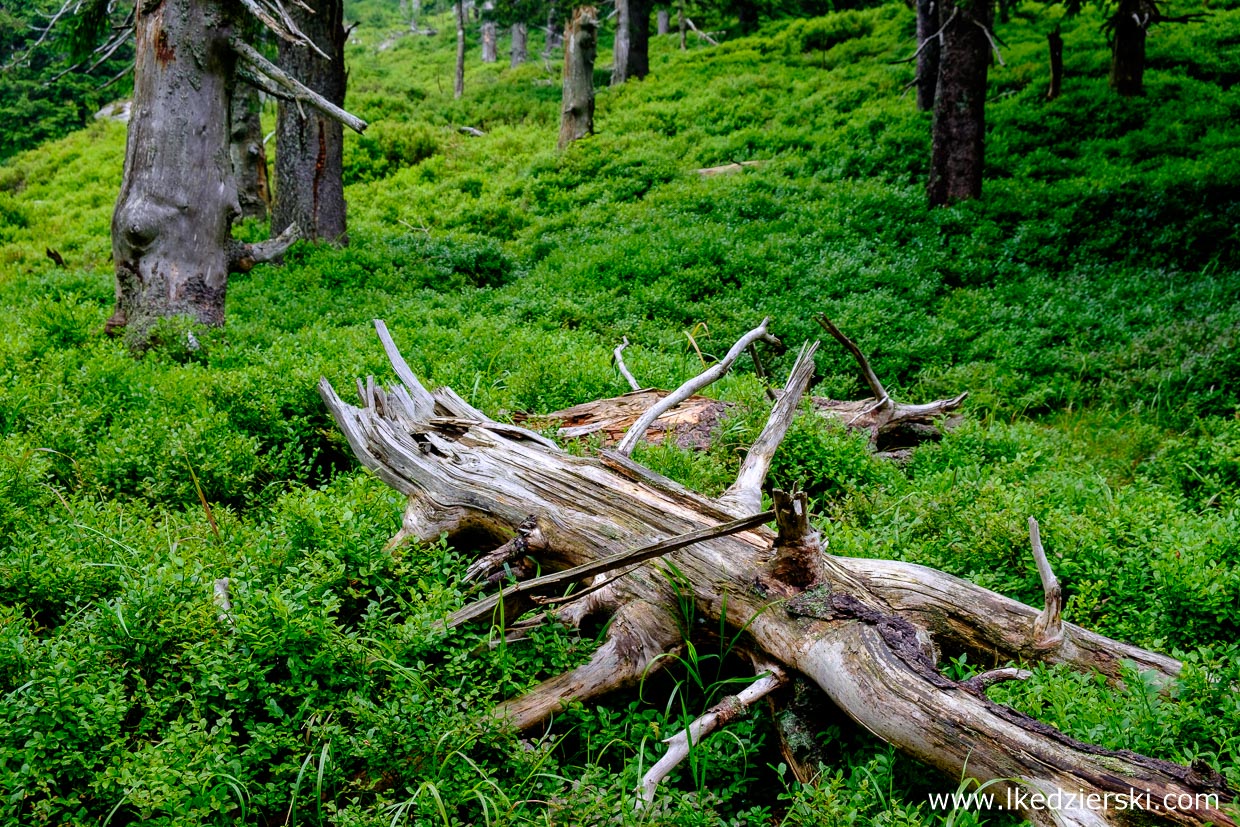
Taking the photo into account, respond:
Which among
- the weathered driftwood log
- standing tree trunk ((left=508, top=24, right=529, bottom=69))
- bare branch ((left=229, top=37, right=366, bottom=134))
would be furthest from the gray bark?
standing tree trunk ((left=508, top=24, right=529, bottom=69))

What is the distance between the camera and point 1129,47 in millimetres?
14477

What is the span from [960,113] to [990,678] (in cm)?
1138

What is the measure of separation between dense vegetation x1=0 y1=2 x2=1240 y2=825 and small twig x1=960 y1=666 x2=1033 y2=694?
0.58ft

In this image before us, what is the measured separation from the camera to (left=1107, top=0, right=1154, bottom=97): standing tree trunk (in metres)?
14.2

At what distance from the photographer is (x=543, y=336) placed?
7793 mm

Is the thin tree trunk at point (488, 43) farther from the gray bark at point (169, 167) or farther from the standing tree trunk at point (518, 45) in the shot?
the gray bark at point (169, 167)

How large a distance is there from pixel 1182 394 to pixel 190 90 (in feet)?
31.5

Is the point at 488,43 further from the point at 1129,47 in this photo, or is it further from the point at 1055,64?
the point at 1129,47

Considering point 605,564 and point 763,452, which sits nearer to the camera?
point 605,564

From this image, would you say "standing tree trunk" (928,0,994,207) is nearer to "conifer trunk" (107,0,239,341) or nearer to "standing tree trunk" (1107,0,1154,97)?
"standing tree trunk" (1107,0,1154,97)

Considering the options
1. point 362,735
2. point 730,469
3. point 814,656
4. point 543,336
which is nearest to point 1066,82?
point 543,336

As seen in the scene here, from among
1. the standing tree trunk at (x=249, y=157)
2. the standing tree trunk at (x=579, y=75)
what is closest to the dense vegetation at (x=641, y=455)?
the standing tree trunk at (x=579, y=75)

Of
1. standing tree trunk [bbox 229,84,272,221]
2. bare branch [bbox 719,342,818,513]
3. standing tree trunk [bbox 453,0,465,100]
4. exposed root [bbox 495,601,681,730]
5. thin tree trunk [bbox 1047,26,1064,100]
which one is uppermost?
standing tree trunk [bbox 453,0,465,100]

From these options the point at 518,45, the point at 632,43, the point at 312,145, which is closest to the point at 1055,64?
the point at 632,43
